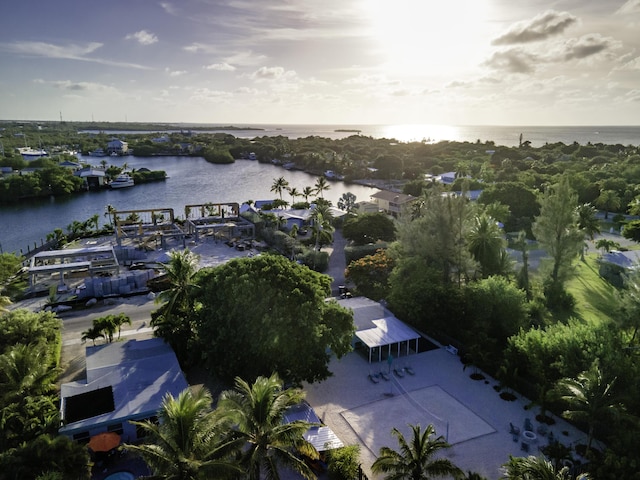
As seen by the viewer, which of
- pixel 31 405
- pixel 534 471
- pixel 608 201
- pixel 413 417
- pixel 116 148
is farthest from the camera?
pixel 116 148

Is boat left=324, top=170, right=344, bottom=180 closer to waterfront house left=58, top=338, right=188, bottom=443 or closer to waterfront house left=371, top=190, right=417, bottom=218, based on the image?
waterfront house left=371, top=190, right=417, bottom=218

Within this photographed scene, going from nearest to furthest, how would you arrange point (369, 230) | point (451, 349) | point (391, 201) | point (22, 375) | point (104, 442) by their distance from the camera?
point (104, 442)
point (22, 375)
point (451, 349)
point (369, 230)
point (391, 201)

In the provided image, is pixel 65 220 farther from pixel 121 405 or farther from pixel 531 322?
pixel 531 322

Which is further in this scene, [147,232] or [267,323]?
[147,232]

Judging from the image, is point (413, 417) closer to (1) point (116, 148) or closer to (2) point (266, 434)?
(2) point (266, 434)

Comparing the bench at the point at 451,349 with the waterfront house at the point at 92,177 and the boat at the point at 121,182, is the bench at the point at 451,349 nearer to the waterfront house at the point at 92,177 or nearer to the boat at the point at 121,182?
the boat at the point at 121,182

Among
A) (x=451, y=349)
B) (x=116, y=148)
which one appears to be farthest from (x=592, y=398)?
(x=116, y=148)

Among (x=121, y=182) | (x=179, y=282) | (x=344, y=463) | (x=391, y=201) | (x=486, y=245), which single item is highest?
(x=486, y=245)
